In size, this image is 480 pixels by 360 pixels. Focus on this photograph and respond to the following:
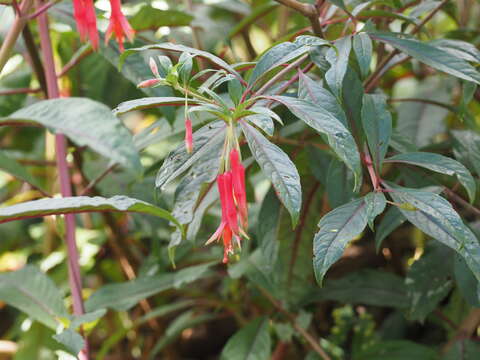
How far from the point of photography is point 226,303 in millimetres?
1122

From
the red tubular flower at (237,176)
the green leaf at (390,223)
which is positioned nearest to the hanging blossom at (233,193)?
the red tubular flower at (237,176)

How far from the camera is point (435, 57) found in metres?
0.67

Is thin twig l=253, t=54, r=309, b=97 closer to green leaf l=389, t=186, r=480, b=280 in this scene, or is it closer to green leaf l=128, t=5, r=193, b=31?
green leaf l=389, t=186, r=480, b=280

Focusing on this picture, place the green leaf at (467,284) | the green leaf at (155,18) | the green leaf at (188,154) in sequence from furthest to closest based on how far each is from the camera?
the green leaf at (155,18) < the green leaf at (467,284) < the green leaf at (188,154)

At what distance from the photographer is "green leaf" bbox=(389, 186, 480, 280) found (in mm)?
566

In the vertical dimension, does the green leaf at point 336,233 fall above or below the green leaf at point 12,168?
above

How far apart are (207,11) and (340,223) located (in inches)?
41.3

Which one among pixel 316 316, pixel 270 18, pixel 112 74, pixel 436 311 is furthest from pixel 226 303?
pixel 270 18

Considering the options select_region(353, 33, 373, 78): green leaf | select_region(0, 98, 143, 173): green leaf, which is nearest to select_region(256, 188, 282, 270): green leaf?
select_region(353, 33, 373, 78): green leaf

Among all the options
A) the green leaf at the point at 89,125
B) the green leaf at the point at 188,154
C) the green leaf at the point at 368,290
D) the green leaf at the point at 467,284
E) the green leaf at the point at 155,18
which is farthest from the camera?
the green leaf at the point at 368,290

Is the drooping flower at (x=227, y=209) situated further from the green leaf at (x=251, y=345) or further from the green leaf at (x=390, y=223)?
the green leaf at (x=251, y=345)

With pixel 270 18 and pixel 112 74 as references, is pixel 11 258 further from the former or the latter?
pixel 270 18

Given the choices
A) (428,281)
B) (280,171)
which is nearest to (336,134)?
(280,171)

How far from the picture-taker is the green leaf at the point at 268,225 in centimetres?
84
